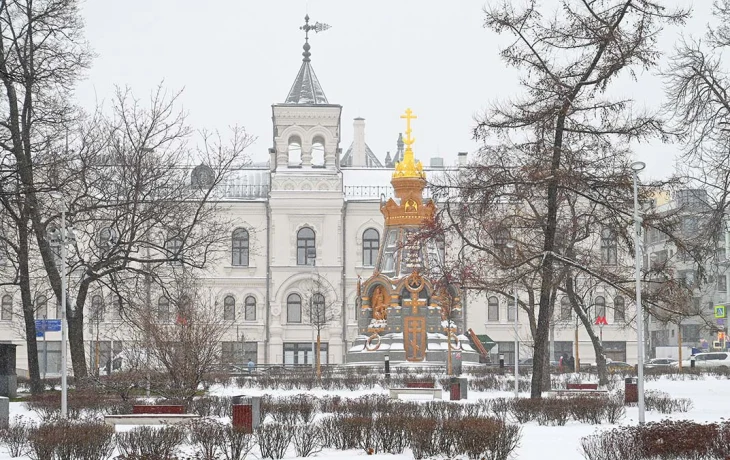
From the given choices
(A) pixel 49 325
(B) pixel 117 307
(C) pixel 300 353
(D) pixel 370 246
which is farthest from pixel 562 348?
(A) pixel 49 325

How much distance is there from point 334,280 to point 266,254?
4140mm

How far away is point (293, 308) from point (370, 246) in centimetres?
569

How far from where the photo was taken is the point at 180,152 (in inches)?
1347

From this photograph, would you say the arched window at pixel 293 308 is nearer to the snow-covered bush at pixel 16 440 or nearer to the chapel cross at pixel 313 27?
the chapel cross at pixel 313 27

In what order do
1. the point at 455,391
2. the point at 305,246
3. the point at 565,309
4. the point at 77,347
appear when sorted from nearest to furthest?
the point at 455,391, the point at 77,347, the point at 565,309, the point at 305,246

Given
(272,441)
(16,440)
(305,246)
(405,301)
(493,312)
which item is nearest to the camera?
(272,441)

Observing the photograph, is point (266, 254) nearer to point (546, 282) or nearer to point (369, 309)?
point (369, 309)

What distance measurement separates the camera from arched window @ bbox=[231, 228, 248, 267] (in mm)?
64188

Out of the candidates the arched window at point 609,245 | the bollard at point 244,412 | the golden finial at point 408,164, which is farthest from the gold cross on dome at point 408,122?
the bollard at point 244,412

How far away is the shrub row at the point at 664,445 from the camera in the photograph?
14211mm

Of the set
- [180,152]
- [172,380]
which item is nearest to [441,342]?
[180,152]

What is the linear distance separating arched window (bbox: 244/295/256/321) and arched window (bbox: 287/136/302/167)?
8044 millimetres

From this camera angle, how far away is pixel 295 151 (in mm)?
68062

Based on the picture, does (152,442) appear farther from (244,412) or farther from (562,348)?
(562,348)
